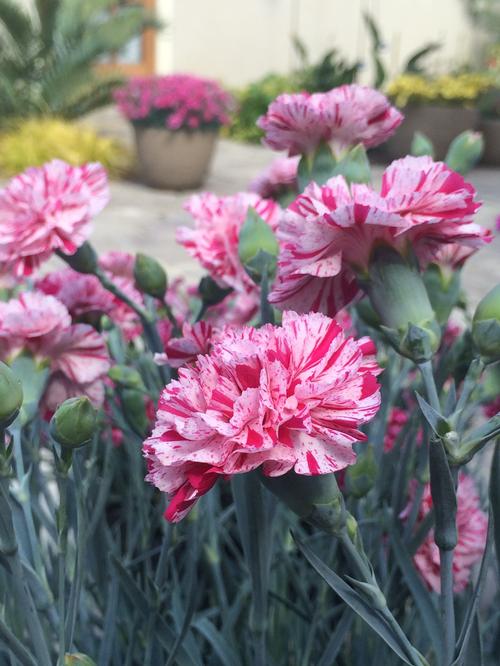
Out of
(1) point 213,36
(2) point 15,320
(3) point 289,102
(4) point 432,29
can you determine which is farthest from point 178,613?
(4) point 432,29

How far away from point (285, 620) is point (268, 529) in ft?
0.91

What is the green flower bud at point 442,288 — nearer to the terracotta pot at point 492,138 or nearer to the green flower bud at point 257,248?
the green flower bud at point 257,248

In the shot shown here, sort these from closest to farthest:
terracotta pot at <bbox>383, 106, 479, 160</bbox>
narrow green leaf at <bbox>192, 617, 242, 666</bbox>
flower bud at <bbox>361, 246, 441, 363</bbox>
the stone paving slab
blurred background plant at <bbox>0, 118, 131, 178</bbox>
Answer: flower bud at <bbox>361, 246, 441, 363</bbox>, narrow green leaf at <bbox>192, 617, 242, 666</bbox>, the stone paving slab, blurred background plant at <bbox>0, 118, 131, 178</bbox>, terracotta pot at <bbox>383, 106, 479, 160</bbox>

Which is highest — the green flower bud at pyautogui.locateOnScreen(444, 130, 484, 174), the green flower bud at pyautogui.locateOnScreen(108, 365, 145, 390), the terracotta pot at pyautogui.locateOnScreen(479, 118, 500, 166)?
the green flower bud at pyautogui.locateOnScreen(444, 130, 484, 174)

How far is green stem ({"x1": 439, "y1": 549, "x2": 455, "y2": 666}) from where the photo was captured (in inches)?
17.1

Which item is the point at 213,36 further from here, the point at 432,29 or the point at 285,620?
the point at 285,620

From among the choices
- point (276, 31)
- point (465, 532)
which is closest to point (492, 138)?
point (276, 31)

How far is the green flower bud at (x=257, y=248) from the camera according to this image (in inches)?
23.1

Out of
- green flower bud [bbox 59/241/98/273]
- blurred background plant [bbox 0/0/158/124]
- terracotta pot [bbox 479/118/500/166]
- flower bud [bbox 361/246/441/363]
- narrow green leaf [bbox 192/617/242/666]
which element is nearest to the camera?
flower bud [bbox 361/246/441/363]

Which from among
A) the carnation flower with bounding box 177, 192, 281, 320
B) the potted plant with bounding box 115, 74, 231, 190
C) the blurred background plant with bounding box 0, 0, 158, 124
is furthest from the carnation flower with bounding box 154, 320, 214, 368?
the blurred background plant with bounding box 0, 0, 158, 124

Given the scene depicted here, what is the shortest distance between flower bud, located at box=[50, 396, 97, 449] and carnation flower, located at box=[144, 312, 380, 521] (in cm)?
6

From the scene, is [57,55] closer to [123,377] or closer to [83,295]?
[83,295]

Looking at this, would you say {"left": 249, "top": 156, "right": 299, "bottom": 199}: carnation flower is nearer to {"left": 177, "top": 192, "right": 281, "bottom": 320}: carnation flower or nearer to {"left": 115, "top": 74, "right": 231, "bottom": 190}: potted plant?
{"left": 177, "top": 192, "right": 281, "bottom": 320}: carnation flower

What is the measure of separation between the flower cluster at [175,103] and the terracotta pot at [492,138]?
2588 millimetres
